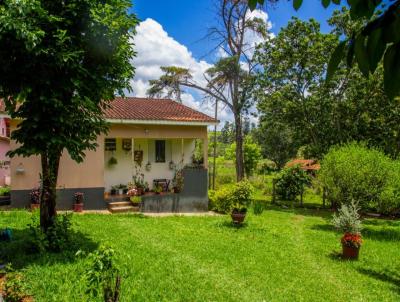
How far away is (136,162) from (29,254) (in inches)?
382

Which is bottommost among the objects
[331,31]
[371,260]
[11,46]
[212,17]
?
[371,260]

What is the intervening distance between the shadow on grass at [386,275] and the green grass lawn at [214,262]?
0.03m

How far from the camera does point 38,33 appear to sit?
251 inches

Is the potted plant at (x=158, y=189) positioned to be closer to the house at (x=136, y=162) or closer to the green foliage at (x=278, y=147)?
the house at (x=136, y=162)

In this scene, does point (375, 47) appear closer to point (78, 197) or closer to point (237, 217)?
point (237, 217)

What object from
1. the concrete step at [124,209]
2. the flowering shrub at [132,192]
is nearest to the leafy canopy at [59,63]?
the concrete step at [124,209]

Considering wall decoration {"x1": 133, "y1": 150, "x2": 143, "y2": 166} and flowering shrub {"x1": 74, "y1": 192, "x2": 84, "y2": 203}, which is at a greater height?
wall decoration {"x1": 133, "y1": 150, "x2": 143, "y2": 166}

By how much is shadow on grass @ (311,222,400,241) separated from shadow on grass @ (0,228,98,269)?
10.4 metres

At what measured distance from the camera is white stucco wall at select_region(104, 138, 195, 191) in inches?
660

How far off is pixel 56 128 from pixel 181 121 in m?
9.36

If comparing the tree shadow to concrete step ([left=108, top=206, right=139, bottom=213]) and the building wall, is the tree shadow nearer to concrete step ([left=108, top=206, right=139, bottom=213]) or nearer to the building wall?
the building wall

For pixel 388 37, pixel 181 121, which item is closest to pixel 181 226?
pixel 181 121

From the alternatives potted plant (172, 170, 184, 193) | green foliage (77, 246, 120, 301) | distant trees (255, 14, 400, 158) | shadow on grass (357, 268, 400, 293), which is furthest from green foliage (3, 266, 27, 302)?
distant trees (255, 14, 400, 158)

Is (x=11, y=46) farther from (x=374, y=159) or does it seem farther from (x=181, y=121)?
(x=374, y=159)
